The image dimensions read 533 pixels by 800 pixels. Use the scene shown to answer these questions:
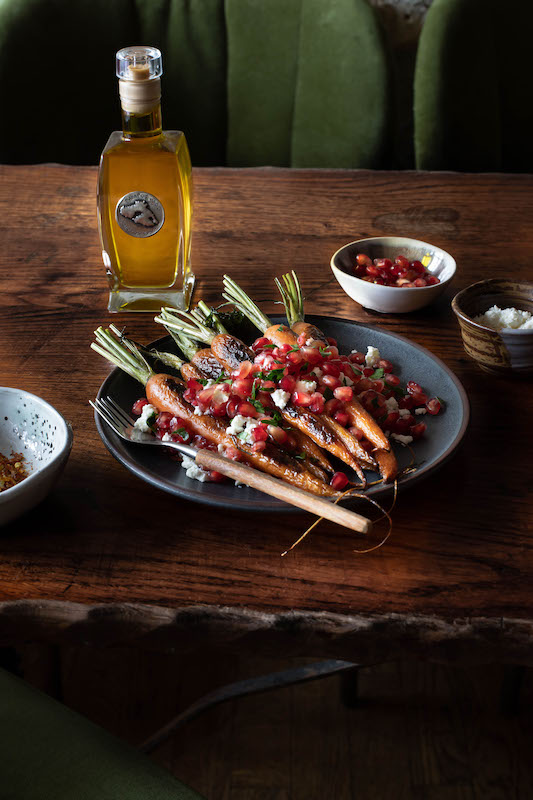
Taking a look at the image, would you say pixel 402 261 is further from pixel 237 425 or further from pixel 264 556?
pixel 264 556

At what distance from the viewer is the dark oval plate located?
2.59 feet

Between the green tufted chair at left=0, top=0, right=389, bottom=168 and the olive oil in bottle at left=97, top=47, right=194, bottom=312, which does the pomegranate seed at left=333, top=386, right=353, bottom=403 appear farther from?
the green tufted chair at left=0, top=0, right=389, bottom=168

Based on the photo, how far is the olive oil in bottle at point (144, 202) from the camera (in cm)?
106

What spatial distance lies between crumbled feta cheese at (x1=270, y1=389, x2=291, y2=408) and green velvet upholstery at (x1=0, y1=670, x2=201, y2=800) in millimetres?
392

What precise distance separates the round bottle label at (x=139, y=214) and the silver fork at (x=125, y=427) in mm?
340

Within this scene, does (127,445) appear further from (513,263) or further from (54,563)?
(513,263)

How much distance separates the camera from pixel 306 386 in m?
0.88

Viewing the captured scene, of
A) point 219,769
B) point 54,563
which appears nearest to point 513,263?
point 54,563

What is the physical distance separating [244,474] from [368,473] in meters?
0.14

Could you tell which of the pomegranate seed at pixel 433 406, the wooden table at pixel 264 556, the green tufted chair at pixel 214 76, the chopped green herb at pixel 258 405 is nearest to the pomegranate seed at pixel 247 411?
the chopped green herb at pixel 258 405

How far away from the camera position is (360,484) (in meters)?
0.82

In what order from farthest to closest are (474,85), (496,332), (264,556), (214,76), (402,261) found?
(214,76), (474,85), (402,261), (496,332), (264,556)

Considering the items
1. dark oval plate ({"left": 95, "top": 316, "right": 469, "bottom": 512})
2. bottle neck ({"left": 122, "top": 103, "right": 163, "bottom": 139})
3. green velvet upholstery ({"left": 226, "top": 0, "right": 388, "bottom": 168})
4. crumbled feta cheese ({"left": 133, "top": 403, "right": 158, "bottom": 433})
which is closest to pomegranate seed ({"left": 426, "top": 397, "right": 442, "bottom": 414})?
dark oval plate ({"left": 95, "top": 316, "right": 469, "bottom": 512})

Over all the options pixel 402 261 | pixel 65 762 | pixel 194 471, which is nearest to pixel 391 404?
pixel 194 471
